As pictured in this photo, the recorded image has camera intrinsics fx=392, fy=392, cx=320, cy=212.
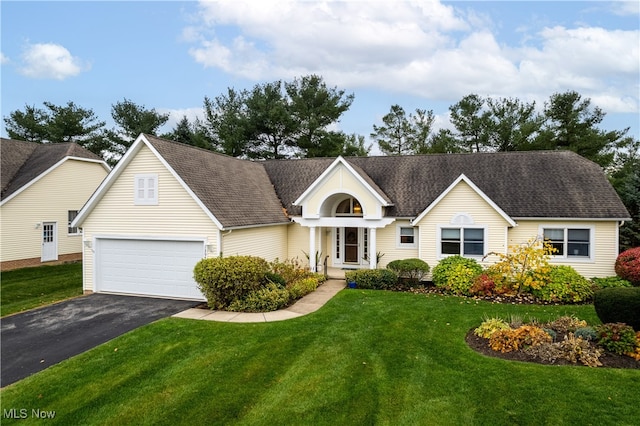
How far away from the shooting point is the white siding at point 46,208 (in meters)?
21.5

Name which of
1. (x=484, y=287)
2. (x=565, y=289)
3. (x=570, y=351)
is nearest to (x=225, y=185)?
(x=484, y=287)

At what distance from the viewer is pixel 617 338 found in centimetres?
855

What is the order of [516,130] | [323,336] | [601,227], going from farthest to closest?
[516,130], [601,227], [323,336]

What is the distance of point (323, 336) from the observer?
33.0 feet

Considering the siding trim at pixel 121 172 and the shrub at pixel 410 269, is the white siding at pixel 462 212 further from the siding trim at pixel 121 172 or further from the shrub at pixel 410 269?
the siding trim at pixel 121 172

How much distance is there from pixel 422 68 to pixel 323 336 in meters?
19.7

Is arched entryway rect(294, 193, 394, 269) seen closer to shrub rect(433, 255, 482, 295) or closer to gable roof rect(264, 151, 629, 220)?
gable roof rect(264, 151, 629, 220)

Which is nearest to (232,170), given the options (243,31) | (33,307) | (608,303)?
(243,31)

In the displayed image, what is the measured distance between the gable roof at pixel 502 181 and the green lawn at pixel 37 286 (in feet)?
34.4

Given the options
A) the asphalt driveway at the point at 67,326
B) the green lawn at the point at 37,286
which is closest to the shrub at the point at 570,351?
the asphalt driveway at the point at 67,326

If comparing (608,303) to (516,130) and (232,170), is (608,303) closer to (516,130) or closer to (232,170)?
(232,170)

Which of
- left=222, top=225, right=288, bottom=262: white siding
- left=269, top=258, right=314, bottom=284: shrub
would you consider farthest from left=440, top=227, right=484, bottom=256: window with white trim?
left=222, top=225, right=288, bottom=262: white siding

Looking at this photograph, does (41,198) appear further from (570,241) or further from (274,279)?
(570,241)

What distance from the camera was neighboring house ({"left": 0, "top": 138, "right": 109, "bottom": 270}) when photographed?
70.8 feet
